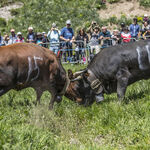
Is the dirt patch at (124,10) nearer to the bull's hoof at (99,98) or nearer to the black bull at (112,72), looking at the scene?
the black bull at (112,72)

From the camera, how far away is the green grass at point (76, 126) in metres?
4.65

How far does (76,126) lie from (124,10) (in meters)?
23.4

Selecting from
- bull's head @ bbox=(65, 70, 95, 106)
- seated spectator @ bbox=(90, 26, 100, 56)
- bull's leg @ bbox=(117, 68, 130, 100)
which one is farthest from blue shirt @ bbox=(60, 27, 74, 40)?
bull's leg @ bbox=(117, 68, 130, 100)

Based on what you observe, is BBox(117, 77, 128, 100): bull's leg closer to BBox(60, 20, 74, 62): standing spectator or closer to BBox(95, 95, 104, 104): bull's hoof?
BBox(95, 95, 104, 104): bull's hoof

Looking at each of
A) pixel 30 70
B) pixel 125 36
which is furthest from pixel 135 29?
pixel 30 70

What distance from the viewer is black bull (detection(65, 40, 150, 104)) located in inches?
287

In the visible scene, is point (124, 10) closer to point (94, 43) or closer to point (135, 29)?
point (135, 29)

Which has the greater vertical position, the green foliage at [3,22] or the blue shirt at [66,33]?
the green foliage at [3,22]

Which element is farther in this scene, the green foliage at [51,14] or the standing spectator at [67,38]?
the green foliage at [51,14]

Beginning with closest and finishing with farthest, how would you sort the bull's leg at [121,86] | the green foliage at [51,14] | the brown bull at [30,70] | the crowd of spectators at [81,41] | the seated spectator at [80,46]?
the brown bull at [30,70] < the bull's leg at [121,86] < the crowd of spectators at [81,41] < the seated spectator at [80,46] < the green foliage at [51,14]

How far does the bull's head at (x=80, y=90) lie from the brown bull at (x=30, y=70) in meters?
0.20

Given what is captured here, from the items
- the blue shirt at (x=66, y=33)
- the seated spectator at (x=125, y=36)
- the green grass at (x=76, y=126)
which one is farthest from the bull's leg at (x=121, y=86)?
the blue shirt at (x=66, y=33)

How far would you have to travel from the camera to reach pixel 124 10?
2781 cm

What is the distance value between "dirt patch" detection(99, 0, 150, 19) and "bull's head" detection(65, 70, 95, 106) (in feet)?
64.9
